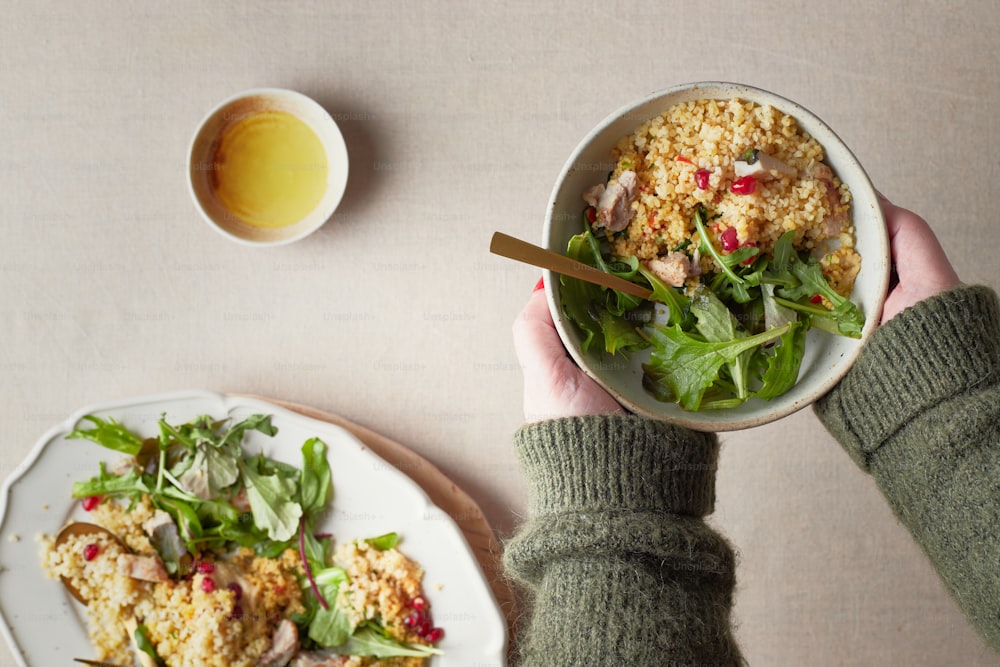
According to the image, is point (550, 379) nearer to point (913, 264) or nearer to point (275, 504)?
point (913, 264)

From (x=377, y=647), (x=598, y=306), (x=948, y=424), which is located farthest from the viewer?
(x=377, y=647)

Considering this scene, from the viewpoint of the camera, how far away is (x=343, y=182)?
4.25 ft

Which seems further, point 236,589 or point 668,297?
point 236,589

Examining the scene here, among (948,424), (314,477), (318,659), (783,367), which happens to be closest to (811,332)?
(783,367)

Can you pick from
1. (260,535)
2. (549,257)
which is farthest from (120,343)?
(549,257)

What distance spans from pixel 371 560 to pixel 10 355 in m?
0.76

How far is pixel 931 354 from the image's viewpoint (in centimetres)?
86

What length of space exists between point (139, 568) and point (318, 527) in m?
0.28

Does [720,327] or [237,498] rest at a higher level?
[720,327]

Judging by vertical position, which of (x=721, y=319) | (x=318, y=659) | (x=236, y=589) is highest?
(x=721, y=319)

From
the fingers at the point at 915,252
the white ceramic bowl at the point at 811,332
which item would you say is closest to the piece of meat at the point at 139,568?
the white ceramic bowl at the point at 811,332

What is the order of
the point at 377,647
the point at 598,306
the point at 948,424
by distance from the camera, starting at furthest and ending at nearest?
the point at 377,647 → the point at 598,306 → the point at 948,424

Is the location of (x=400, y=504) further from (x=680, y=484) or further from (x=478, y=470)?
(x=680, y=484)

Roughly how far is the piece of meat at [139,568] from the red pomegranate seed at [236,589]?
4.5 inches
